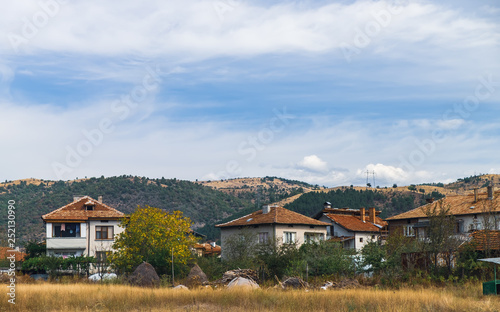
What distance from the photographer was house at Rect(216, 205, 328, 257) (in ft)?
212

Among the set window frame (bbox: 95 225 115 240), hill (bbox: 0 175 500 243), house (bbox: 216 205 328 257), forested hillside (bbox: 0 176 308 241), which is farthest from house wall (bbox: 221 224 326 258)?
forested hillside (bbox: 0 176 308 241)

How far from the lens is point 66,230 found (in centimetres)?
6159

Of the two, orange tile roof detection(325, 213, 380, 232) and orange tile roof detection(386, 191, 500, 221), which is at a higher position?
orange tile roof detection(386, 191, 500, 221)

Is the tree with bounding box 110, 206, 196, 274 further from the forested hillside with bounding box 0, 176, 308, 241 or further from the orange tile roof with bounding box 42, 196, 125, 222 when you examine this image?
the forested hillside with bounding box 0, 176, 308, 241

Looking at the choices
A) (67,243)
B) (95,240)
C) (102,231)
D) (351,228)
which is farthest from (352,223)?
(67,243)

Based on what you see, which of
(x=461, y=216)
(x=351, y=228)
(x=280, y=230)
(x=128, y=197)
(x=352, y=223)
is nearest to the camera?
(x=280, y=230)

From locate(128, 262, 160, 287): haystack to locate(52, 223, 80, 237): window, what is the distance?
90.7 feet

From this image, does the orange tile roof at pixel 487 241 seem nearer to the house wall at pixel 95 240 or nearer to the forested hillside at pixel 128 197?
the house wall at pixel 95 240

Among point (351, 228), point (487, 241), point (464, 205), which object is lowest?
point (487, 241)

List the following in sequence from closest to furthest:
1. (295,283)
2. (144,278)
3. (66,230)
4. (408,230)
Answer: (295,283) → (144,278) → (66,230) → (408,230)

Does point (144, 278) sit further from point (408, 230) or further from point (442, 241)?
point (408, 230)

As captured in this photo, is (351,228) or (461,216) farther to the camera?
(351,228)

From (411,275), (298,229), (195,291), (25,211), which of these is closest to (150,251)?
(195,291)

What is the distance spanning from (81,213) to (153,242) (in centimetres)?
2156
